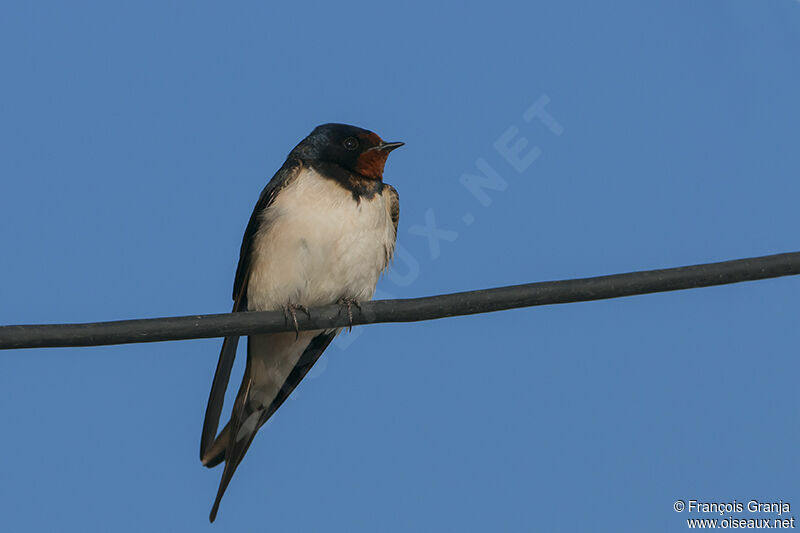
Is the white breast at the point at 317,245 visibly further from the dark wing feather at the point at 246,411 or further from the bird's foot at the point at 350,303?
the dark wing feather at the point at 246,411

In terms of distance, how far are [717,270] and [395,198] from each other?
1.89 meters

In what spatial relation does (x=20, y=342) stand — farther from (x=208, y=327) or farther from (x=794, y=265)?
(x=794, y=265)

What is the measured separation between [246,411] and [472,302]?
188 cm

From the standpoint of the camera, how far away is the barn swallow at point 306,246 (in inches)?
147

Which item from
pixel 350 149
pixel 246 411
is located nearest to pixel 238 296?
pixel 246 411

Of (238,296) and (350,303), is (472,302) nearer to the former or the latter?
(350,303)

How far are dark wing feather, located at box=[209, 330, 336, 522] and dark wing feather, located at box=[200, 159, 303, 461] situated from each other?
0.10 m

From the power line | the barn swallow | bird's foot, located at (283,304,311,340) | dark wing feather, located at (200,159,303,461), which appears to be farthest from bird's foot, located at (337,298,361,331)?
the power line

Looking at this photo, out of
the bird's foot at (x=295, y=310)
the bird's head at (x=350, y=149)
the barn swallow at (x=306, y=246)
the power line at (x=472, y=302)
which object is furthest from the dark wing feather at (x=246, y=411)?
the power line at (x=472, y=302)

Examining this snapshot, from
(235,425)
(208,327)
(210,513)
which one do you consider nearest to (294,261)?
(235,425)

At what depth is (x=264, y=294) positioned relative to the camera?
3883 millimetres

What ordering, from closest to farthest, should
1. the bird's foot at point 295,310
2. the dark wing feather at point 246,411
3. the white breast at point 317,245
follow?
the bird's foot at point 295,310 < the white breast at point 317,245 < the dark wing feather at point 246,411

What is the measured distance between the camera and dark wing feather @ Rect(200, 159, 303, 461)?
3.76 meters

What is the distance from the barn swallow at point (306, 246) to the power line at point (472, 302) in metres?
0.98
